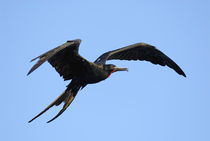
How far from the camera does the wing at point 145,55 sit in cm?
1158

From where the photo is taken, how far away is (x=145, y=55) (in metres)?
12.0

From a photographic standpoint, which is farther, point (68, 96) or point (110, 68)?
point (68, 96)

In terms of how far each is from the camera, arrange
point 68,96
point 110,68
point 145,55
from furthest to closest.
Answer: point 145,55
point 68,96
point 110,68

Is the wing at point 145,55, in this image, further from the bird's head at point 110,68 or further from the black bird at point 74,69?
the bird's head at point 110,68

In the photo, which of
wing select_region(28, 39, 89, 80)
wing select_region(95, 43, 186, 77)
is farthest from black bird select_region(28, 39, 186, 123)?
wing select_region(95, 43, 186, 77)

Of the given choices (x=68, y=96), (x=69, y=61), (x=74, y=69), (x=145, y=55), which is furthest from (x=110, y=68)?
(x=145, y=55)

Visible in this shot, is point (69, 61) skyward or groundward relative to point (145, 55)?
groundward

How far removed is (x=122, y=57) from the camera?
460 inches

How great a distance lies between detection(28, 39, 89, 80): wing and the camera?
9484 millimetres

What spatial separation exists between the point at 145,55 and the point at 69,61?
8.59 feet

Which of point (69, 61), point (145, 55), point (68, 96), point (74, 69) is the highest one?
point (145, 55)

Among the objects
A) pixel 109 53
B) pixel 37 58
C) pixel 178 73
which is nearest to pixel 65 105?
pixel 109 53

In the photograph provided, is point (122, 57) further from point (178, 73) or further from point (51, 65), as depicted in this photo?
point (51, 65)

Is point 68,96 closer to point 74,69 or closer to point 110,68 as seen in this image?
point 74,69
